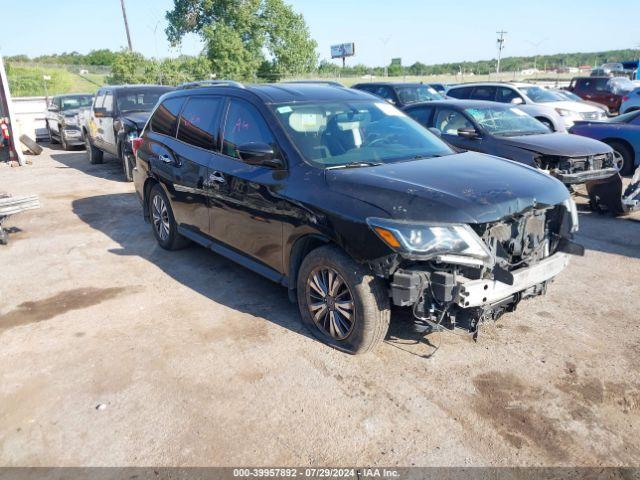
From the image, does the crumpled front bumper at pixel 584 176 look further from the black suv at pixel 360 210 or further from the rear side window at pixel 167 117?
the rear side window at pixel 167 117

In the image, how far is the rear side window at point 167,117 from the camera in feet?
18.4

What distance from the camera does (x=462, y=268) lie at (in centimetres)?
321

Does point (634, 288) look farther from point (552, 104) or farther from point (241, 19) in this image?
point (241, 19)

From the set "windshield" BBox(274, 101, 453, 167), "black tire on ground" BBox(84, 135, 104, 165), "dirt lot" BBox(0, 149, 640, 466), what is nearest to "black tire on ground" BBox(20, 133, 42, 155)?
"black tire on ground" BBox(84, 135, 104, 165)

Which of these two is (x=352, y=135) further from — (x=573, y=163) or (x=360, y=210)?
(x=573, y=163)

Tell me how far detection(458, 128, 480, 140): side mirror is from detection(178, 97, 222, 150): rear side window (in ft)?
14.4

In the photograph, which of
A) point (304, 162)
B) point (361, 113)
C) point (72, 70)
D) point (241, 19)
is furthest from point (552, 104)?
point (72, 70)

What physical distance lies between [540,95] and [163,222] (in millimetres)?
12970

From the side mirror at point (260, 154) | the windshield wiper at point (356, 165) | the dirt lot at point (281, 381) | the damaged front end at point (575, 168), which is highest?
the side mirror at point (260, 154)

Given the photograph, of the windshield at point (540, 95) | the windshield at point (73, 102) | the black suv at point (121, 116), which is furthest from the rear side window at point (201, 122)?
the windshield at point (73, 102)

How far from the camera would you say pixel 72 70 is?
47781mm

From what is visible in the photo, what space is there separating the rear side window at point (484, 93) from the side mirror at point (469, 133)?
23.2 ft

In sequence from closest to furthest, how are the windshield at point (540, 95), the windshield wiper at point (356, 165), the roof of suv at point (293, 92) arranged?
1. the windshield wiper at point (356, 165)
2. the roof of suv at point (293, 92)
3. the windshield at point (540, 95)

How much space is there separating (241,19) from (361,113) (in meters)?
42.5
